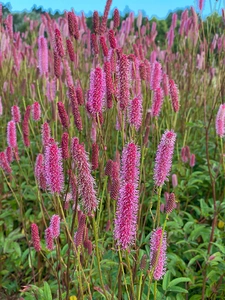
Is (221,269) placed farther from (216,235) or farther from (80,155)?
(80,155)

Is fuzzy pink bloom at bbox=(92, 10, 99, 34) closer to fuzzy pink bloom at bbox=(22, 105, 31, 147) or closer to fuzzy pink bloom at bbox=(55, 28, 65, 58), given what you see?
fuzzy pink bloom at bbox=(55, 28, 65, 58)

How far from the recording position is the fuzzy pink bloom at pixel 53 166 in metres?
1.21

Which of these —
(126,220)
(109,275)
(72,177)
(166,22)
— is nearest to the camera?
(126,220)

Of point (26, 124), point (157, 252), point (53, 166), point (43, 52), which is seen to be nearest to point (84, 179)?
point (53, 166)

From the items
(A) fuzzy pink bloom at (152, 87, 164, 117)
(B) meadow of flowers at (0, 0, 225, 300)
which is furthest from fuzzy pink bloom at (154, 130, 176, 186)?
(A) fuzzy pink bloom at (152, 87, 164, 117)

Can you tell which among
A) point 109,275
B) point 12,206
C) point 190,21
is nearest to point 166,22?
point 190,21

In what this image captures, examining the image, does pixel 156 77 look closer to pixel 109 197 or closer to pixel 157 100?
pixel 157 100

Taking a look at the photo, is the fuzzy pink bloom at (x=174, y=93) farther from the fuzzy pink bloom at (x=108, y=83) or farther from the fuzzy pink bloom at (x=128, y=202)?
the fuzzy pink bloom at (x=128, y=202)

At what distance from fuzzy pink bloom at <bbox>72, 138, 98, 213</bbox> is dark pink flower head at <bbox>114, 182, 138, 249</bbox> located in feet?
0.34

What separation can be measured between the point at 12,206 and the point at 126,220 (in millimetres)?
1955

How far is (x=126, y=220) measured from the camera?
1.05 m

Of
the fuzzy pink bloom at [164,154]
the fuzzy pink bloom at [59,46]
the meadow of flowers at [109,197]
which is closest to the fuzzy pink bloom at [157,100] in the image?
the meadow of flowers at [109,197]

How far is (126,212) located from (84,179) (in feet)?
0.51

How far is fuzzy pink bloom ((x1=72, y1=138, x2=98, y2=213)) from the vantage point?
3.64 feet
